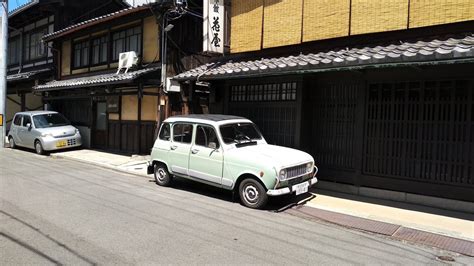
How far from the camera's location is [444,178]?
7.70 m

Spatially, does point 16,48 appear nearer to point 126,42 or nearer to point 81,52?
point 81,52

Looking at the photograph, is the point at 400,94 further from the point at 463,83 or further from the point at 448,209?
the point at 448,209

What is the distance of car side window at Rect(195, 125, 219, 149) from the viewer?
27.5 ft

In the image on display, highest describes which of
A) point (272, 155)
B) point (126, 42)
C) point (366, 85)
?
point (126, 42)

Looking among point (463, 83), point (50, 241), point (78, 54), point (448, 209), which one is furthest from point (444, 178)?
point (78, 54)

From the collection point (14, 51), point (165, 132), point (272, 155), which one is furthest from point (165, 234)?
point (14, 51)

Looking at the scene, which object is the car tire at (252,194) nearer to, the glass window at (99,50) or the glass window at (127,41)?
the glass window at (127,41)

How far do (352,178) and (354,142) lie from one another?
2.86 feet

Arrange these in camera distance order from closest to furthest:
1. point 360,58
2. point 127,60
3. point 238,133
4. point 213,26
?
point 360,58
point 238,133
point 213,26
point 127,60

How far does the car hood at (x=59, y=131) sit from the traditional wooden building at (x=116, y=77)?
48.6 inches

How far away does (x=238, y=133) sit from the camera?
8.70 m

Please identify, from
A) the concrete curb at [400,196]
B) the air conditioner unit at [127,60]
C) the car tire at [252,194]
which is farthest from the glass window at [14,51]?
the concrete curb at [400,196]

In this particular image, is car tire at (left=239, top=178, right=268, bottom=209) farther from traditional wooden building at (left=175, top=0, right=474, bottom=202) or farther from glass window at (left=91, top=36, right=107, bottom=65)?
glass window at (left=91, top=36, right=107, bottom=65)

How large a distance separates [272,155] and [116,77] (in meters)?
9.11
